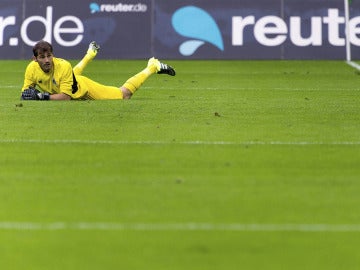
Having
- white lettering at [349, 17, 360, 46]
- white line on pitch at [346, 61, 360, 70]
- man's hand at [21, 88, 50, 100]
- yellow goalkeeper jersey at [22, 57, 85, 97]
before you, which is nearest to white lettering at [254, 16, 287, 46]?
white lettering at [349, 17, 360, 46]

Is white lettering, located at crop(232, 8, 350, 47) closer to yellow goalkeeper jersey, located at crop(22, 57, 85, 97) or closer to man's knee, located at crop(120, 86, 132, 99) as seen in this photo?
man's knee, located at crop(120, 86, 132, 99)

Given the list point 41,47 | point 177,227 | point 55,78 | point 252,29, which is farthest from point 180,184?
point 252,29

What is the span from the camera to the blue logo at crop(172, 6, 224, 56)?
25.5m

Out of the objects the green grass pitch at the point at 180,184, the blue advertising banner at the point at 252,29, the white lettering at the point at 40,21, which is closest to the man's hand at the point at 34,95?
the green grass pitch at the point at 180,184

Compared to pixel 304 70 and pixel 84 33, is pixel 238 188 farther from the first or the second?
pixel 84 33

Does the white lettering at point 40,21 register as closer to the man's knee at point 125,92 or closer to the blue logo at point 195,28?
the blue logo at point 195,28

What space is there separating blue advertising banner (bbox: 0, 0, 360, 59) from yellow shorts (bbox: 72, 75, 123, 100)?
9.79 m

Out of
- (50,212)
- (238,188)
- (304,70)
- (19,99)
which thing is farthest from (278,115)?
(304,70)

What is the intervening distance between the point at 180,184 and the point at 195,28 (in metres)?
17.2

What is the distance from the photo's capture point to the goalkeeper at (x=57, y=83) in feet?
48.1

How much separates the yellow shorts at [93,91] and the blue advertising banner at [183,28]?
9788 mm

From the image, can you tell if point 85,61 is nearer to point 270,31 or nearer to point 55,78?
point 55,78

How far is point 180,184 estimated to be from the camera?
27.7 ft

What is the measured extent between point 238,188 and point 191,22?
17.4 m
